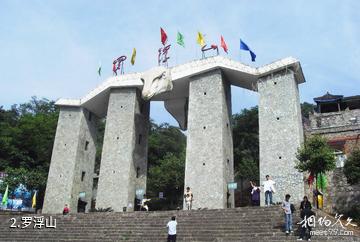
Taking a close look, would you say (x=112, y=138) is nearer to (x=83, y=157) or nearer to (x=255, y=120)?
Result: (x=83, y=157)

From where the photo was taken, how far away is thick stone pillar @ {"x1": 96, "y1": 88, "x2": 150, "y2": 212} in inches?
863

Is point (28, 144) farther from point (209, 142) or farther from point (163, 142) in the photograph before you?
point (209, 142)

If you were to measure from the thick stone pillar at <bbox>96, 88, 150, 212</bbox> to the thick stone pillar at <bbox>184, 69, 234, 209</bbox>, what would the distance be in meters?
3.97

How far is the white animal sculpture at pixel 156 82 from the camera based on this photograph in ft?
71.7

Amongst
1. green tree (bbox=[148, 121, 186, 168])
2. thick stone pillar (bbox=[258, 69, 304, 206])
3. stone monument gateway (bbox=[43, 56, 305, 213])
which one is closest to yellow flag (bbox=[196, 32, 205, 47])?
stone monument gateway (bbox=[43, 56, 305, 213])

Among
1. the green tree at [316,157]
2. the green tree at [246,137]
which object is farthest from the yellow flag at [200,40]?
the green tree at [246,137]

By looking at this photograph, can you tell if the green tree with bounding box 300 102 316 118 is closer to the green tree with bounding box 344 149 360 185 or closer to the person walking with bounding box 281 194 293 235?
the green tree with bounding box 344 149 360 185

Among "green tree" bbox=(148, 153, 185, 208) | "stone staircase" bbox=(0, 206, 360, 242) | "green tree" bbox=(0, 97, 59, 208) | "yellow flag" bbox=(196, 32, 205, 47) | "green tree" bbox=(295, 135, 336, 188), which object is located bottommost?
"stone staircase" bbox=(0, 206, 360, 242)

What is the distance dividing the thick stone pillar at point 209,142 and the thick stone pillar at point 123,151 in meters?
3.97

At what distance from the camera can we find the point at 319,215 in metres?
11.6

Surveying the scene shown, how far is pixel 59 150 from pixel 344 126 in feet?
58.9

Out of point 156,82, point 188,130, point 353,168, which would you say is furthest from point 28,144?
point 353,168

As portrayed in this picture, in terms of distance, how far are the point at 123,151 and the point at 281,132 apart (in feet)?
29.6

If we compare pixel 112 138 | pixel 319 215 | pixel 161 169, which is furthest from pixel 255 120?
pixel 319 215
